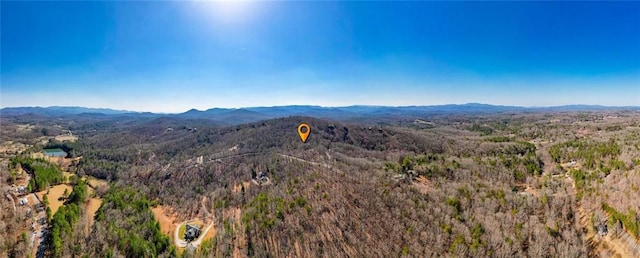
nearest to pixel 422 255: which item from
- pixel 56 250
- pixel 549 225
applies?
pixel 549 225

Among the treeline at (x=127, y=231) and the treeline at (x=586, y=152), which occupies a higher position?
the treeline at (x=586, y=152)

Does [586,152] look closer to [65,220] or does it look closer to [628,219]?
[628,219]

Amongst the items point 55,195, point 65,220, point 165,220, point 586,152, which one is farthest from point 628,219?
point 55,195

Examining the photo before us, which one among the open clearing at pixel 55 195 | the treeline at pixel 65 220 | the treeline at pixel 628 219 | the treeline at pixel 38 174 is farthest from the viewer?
the treeline at pixel 38 174

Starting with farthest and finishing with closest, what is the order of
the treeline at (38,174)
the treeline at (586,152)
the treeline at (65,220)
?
the treeline at (38,174)
the treeline at (586,152)
the treeline at (65,220)

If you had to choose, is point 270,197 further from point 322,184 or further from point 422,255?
point 422,255

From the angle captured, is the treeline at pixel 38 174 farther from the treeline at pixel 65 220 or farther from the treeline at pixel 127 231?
the treeline at pixel 127 231

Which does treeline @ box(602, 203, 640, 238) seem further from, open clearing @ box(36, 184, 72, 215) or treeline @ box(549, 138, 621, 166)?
open clearing @ box(36, 184, 72, 215)

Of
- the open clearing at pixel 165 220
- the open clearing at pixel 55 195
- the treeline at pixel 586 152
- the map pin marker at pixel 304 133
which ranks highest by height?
the map pin marker at pixel 304 133

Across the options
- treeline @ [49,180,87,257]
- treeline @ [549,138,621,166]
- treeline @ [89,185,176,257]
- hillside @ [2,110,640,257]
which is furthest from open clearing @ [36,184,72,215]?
treeline @ [549,138,621,166]

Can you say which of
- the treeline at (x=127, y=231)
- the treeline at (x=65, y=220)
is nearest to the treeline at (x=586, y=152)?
the treeline at (x=127, y=231)
